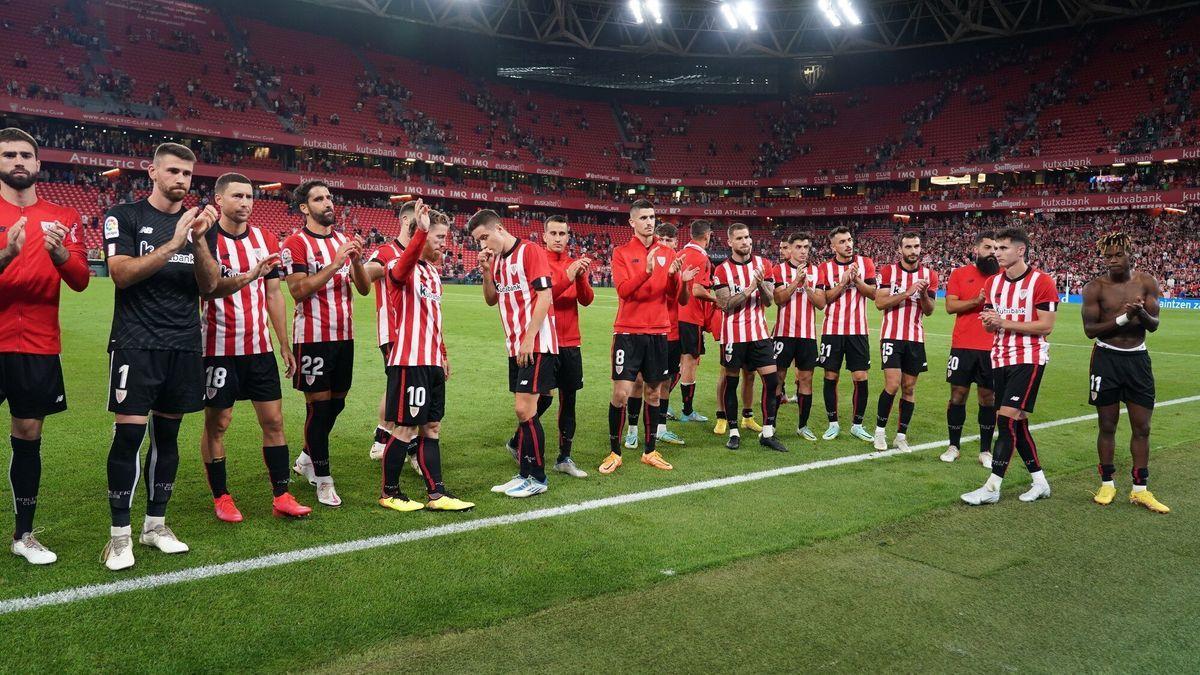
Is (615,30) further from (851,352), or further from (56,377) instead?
(56,377)

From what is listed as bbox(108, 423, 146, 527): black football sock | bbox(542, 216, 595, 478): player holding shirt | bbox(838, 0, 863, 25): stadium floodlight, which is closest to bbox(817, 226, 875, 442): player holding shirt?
bbox(542, 216, 595, 478): player holding shirt

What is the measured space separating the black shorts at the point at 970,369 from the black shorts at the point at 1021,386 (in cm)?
123

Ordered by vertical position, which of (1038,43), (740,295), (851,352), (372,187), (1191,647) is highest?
(1038,43)

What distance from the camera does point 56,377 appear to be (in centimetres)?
442

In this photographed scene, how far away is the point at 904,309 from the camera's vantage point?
8.15 meters

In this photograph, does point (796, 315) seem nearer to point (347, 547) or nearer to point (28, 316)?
point (347, 547)

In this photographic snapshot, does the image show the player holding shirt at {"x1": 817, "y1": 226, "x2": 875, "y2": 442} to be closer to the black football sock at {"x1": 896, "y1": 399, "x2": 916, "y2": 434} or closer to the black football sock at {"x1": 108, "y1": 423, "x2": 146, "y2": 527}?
the black football sock at {"x1": 896, "y1": 399, "x2": 916, "y2": 434}

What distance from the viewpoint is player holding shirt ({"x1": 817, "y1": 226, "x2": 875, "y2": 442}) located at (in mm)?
8375

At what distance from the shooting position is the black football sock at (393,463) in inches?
213

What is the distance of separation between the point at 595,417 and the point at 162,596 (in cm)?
579

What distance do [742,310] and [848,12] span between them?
147ft

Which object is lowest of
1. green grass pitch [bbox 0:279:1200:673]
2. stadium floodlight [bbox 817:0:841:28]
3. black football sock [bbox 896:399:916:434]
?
green grass pitch [bbox 0:279:1200:673]

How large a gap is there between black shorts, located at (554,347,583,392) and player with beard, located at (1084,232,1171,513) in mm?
4035

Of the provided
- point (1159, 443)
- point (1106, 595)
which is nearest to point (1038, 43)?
point (1159, 443)
